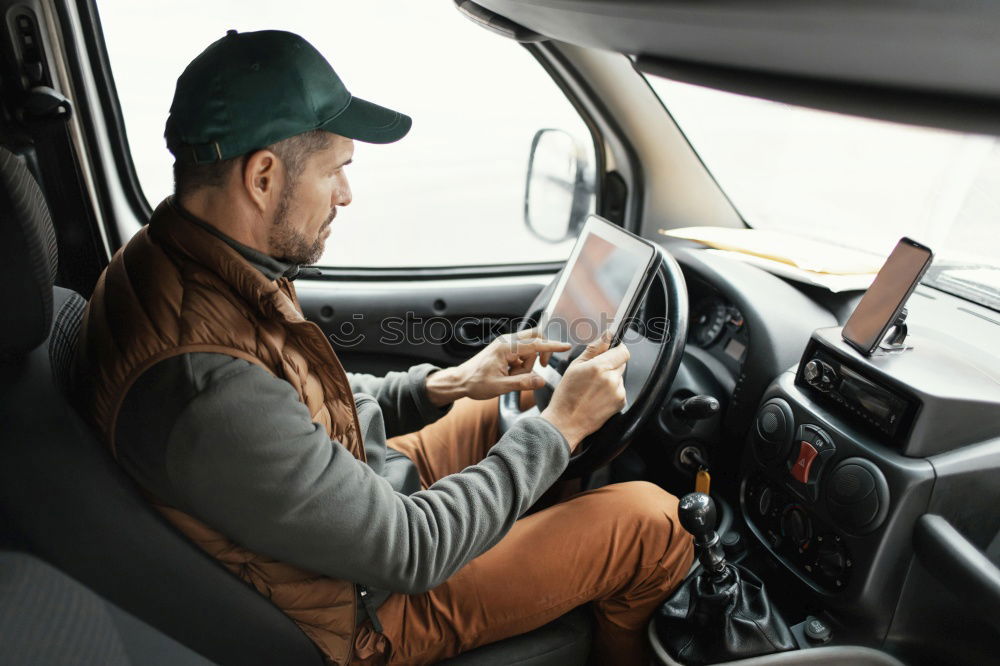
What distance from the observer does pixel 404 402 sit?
162cm

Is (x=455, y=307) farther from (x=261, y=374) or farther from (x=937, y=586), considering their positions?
(x=937, y=586)

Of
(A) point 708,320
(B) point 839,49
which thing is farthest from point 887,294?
(B) point 839,49

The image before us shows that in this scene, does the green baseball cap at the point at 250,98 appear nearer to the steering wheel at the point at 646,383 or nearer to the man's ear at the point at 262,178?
the man's ear at the point at 262,178

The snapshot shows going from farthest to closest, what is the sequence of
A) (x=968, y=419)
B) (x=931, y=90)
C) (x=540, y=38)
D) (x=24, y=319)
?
(x=540, y=38) → (x=968, y=419) → (x=24, y=319) → (x=931, y=90)

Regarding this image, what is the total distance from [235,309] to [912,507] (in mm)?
1097

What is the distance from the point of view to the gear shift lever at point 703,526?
1.21 meters

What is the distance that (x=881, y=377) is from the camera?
1234 millimetres

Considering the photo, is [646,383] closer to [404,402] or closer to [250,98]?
[404,402]

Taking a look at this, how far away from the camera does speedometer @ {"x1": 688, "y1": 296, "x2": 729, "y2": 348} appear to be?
67.9 inches

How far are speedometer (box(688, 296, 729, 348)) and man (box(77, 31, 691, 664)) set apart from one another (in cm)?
54

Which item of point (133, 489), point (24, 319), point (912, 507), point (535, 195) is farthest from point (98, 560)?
point (535, 195)

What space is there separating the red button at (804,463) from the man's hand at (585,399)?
382 mm

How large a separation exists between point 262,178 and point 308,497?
46 centimetres

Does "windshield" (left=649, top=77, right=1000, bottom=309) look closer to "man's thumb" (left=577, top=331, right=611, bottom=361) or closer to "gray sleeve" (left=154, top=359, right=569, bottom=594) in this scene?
"man's thumb" (left=577, top=331, right=611, bottom=361)
